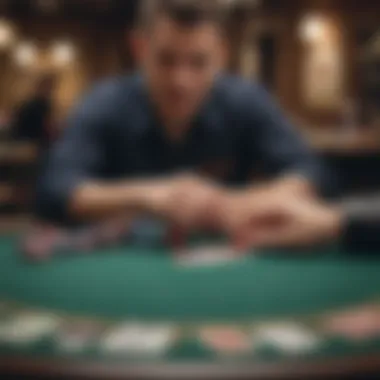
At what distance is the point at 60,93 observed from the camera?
27.8 inches

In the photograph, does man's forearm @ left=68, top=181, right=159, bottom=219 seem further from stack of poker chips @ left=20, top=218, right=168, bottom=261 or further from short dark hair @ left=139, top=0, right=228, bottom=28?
short dark hair @ left=139, top=0, right=228, bottom=28

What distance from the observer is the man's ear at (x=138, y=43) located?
70 cm

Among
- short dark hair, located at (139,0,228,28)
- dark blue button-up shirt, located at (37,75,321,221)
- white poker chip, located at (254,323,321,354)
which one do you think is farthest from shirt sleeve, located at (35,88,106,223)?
white poker chip, located at (254,323,321,354)

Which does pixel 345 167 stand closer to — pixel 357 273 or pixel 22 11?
pixel 357 273

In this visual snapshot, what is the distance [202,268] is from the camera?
0.72 m

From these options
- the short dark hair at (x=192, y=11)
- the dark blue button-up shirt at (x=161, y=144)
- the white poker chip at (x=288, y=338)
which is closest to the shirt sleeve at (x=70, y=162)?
the dark blue button-up shirt at (x=161, y=144)

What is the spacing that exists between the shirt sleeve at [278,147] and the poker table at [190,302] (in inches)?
3.1

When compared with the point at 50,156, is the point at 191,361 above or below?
below

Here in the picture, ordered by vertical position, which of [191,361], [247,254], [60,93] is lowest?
[191,361]

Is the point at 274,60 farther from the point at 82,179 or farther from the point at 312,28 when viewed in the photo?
the point at 82,179

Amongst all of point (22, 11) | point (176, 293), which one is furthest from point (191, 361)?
point (22, 11)

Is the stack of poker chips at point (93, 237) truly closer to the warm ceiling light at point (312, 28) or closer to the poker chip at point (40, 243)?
the poker chip at point (40, 243)

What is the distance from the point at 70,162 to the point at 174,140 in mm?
99

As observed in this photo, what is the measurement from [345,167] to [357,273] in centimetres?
10
